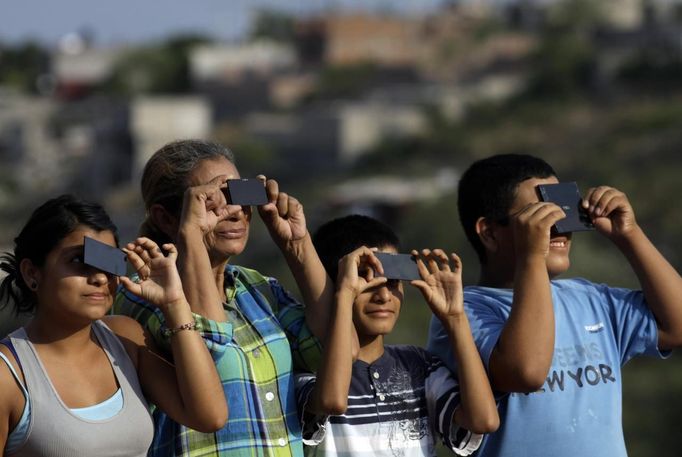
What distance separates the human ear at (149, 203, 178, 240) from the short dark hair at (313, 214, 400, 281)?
42 cm

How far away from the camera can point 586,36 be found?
60469mm

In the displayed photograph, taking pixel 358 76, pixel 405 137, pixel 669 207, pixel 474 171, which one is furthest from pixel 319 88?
pixel 474 171

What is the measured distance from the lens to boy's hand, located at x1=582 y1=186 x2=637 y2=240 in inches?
156

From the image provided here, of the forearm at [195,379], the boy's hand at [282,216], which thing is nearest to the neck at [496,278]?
the boy's hand at [282,216]

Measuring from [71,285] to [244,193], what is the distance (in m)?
0.49

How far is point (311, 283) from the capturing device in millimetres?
3803

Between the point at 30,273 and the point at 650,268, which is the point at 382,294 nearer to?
the point at 650,268

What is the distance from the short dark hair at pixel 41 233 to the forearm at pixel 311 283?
0.49m

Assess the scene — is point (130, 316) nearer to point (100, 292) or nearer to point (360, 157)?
point (100, 292)

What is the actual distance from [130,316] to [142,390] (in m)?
0.26

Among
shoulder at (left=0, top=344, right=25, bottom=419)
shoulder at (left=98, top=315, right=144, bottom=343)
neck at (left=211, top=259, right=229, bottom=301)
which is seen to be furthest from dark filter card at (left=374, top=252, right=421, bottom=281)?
shoulder at (left=0, top=344, right=25, bottom=419)

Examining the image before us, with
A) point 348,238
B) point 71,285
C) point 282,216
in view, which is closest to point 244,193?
point 282,216

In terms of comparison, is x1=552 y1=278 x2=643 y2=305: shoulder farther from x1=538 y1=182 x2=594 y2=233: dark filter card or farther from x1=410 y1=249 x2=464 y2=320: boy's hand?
x1=410 y1=249 x2=464 y2=320: boy's hand

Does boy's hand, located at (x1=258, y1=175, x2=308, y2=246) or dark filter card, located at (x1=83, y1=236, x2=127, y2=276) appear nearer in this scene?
dark filter card, located at (x1=83, y1=236, x2=127, y2=276)
